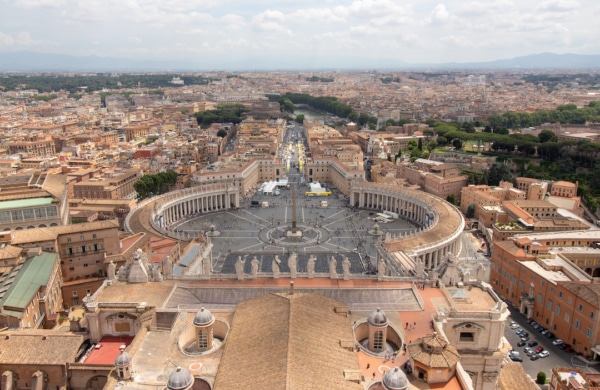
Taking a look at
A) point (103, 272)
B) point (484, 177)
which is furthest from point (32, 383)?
point (484, 177)

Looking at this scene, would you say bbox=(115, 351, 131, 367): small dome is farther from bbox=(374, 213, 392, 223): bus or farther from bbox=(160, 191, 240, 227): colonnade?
bbox=(374, 213, 392, 223): bus

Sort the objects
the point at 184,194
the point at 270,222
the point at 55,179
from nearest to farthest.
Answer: the point at 55,179, the point at 270,222, the point at 184,194

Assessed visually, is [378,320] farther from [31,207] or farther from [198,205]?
[198,205]

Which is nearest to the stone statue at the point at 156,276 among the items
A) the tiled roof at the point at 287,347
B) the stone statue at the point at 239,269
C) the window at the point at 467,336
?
the stone statue at the point at 239,269

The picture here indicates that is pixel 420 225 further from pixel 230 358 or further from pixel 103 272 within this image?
pixel 230 358

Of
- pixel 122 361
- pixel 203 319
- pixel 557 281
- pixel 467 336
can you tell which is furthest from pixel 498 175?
pixel 122 361
